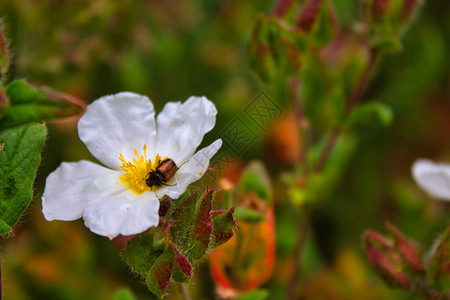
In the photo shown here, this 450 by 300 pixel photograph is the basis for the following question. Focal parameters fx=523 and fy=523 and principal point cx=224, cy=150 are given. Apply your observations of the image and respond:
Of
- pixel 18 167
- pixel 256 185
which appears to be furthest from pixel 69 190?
pixel 256 185

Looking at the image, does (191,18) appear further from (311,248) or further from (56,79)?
(311,248)

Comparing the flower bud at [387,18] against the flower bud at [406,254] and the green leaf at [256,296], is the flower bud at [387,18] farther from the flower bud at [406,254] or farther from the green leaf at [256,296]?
the green leaf at [256,296]

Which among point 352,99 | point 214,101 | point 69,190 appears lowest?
point 214,101

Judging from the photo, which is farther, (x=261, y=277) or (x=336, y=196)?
(x=336, y=196)

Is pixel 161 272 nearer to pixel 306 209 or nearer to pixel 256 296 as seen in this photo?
pixel 256 296

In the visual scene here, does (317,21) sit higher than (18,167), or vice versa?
(317,21)

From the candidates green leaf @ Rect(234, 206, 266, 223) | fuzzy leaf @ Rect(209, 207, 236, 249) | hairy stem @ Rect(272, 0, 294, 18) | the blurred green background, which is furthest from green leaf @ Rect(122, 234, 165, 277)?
hairy stem @ Rect(272, 0, 294, 18)

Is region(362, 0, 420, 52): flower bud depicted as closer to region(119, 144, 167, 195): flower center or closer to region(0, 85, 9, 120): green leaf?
region(119, 144, 167, 195): flower center

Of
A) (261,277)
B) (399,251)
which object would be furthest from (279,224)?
(399,251)
